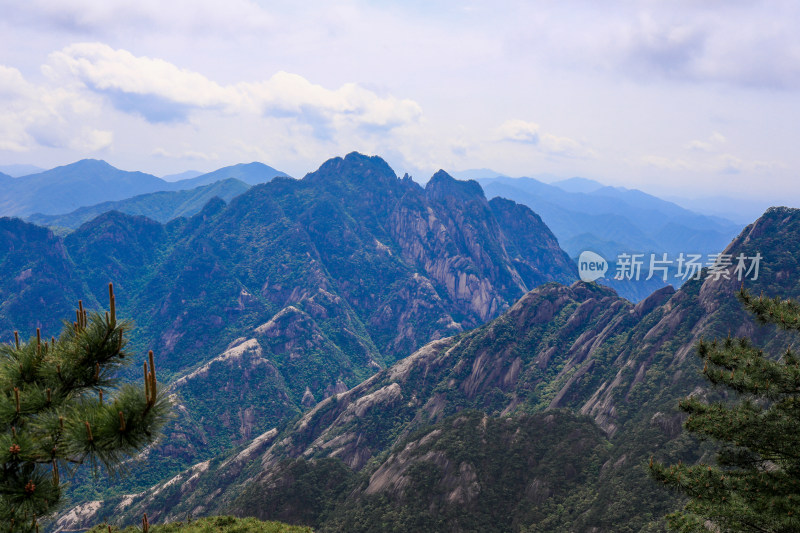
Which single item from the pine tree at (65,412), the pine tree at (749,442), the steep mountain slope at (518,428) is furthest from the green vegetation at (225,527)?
the steep mountain slope at (518,428)

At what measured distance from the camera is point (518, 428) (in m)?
70.7

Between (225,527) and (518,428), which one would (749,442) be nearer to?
(225,527)

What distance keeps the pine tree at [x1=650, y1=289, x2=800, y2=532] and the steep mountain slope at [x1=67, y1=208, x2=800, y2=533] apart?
1298 inches

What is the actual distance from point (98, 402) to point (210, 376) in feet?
510

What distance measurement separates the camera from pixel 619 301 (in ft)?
402

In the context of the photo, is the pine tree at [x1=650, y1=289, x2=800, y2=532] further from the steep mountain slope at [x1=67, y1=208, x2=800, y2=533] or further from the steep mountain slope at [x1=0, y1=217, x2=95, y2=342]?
the steep mountain slope at [x1=0, y1=217, x2=95, y2=342]

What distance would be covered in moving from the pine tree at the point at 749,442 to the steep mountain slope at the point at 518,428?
33.0m

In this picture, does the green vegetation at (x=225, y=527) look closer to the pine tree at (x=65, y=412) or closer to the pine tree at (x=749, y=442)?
the pine tree at (x=65, y=412)

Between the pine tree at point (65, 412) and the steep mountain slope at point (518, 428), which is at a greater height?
the pine tree at point (65, 412)

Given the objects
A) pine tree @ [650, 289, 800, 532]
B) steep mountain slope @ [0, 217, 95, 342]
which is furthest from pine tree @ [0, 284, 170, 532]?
steep mountain slope @ [0, 217, 95, 342]

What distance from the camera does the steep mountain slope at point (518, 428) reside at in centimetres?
5734

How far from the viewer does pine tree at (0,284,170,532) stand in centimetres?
970

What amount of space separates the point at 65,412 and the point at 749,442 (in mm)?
23295

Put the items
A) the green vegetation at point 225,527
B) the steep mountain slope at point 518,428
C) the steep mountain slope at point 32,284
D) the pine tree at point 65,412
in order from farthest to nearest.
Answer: the steep mountain slope at point 32,284 < the steep mountain slope at point 518,428 < the green vegetation at point 225,527 < the pine tree at point 65,412
